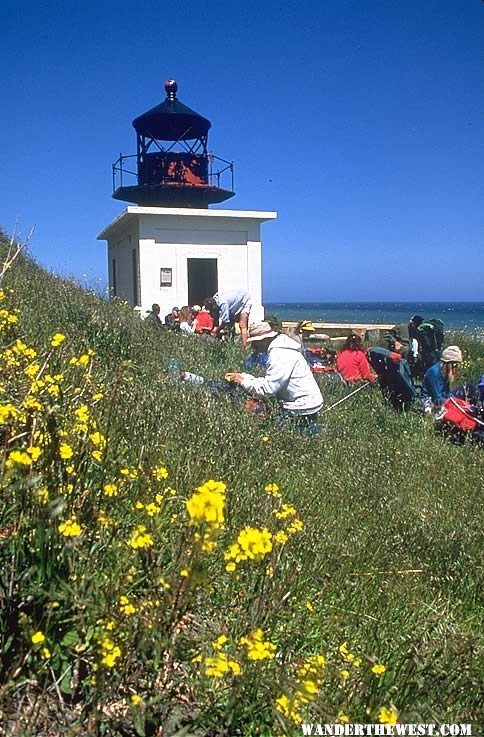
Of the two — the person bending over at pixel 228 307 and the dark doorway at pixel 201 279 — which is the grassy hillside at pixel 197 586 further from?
the dark doorway at pixel 201 279

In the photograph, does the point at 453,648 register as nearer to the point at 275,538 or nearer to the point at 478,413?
the point at 275,538

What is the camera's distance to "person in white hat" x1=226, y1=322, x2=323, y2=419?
20.7ft

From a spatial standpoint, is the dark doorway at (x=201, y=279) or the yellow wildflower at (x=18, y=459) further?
the dark doorway at (x=201, y=279)

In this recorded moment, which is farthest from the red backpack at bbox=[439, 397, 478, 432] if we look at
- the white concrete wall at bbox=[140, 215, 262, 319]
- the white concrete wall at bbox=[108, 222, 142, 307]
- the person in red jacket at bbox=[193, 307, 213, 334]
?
the white concrete wall at bbox=[108, 222, 142, 307]

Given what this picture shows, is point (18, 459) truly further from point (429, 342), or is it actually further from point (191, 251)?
point (191, 251)

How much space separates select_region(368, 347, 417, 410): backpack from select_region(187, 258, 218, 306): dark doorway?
11.6 meters

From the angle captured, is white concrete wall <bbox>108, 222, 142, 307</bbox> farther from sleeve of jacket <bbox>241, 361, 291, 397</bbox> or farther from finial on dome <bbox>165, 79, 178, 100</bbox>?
sleeve of jacket <bbox>241, 361, 291, 397</bbox>

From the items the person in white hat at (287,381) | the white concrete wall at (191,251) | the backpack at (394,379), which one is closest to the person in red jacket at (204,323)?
the white concrete wall at (191,251)

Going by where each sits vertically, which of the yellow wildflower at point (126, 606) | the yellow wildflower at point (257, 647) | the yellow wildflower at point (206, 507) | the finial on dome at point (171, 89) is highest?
the finial on dome at point (171, 89)

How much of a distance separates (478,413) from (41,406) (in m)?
5.98

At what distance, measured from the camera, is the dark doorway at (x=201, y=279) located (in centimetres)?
2065

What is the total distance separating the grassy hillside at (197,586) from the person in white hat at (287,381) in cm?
213

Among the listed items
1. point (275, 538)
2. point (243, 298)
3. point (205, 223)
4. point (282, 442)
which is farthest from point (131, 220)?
point (275, 538)

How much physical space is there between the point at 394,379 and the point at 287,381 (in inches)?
127
